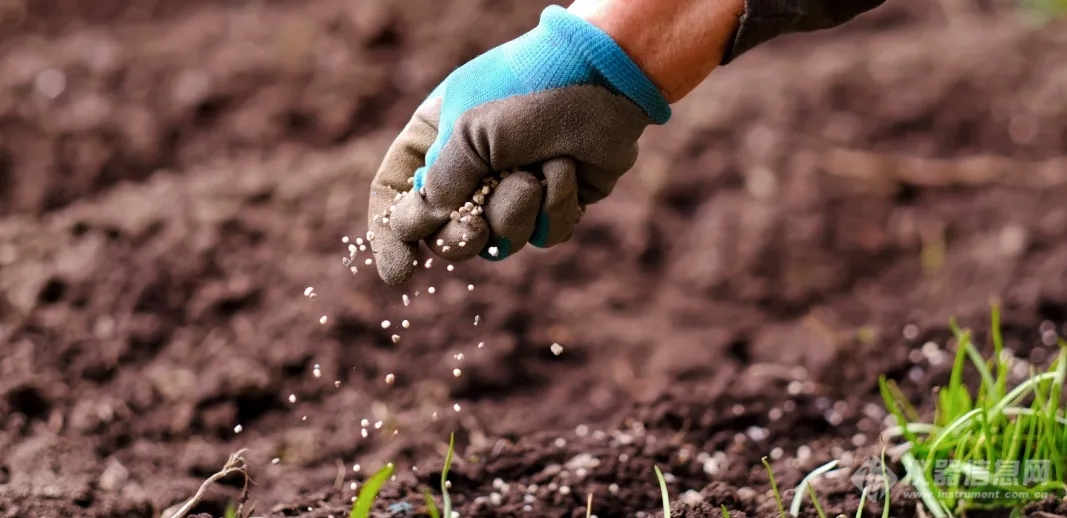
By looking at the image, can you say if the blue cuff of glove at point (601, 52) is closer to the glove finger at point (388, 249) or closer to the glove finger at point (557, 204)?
the glove finger at point (557, 204)

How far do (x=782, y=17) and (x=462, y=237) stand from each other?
60cm

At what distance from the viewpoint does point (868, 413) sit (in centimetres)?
213

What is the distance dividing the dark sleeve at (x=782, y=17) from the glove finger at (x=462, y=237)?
467 mm

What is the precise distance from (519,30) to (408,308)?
1.46m

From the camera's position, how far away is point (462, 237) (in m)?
1.45

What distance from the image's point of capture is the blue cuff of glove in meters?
1.42

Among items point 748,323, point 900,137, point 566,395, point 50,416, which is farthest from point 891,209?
point 50,416

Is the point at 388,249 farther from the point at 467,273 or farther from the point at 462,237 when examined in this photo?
the point at 467,273

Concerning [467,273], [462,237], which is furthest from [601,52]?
[467,273]

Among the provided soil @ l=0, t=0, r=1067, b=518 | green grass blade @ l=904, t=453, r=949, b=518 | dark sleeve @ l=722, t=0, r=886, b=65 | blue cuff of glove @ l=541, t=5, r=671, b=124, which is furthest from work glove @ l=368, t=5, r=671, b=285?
green grass blade @ l=904, t=453, r=949, b=518

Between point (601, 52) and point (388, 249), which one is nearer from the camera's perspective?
point (601, 52)

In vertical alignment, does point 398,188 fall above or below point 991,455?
above

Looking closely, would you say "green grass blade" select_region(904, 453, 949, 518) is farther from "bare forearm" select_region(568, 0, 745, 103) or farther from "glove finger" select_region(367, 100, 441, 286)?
"glove finger" select_region(367, 100, 441, 286)

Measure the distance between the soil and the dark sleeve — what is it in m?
0.75
